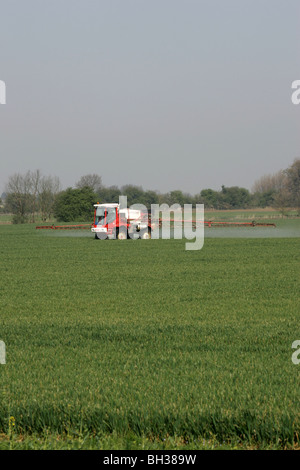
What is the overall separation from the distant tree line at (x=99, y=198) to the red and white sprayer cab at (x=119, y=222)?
120 feet

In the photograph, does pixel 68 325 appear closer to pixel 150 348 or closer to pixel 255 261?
pixel 150 348

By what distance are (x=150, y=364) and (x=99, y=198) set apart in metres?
Result: 70.8

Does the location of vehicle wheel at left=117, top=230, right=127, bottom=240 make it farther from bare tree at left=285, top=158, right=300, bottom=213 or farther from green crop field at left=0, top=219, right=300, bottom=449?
bare tree at left=285, top=158, right=300, bottom=213

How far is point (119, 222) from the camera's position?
3659cm

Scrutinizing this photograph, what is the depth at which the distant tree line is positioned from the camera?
2926 inches

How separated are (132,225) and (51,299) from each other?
2441 cm

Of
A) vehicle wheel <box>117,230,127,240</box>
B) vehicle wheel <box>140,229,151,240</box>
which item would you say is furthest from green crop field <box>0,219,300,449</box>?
vehicle wheel <box>140,229,151,240</box>

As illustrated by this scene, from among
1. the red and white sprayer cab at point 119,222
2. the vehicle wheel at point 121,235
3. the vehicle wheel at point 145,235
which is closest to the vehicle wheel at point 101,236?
the red and white sprayer cab at point 119,222

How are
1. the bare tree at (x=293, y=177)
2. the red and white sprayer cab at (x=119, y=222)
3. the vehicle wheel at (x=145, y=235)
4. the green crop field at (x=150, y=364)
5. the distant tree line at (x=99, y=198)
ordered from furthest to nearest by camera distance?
the bare tree at (x=293, y=177) → the distant tree line at (x=99, y=198) → the vehicle wheel at (x=145, y=235) → the red and white sprayer cab at (x=119, y=222) → the green crop field at (x=150, y=364)

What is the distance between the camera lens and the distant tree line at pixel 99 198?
244 feet

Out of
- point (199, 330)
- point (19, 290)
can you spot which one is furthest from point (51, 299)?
point (199, 330)

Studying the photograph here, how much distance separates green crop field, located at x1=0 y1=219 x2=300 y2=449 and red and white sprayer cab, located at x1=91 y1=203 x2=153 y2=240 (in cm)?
2035

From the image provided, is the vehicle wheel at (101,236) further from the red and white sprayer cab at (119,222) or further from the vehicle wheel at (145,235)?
the vehicle wheel at (145,235)

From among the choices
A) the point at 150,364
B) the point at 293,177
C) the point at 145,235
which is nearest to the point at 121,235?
the point at 145,235
